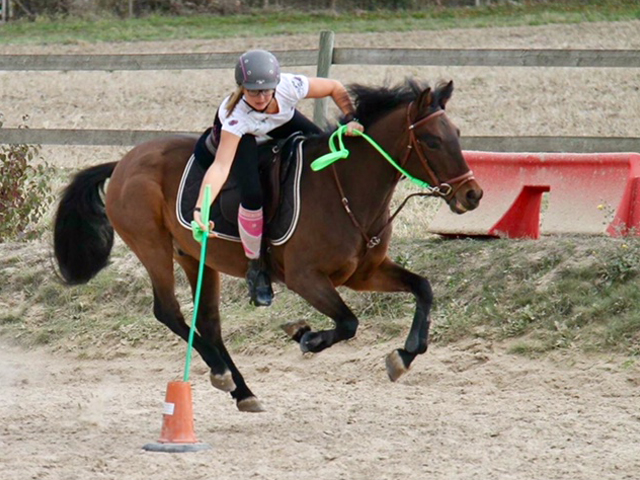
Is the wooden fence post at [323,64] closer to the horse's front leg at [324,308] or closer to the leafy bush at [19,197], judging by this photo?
the leafy bush at [19,197]

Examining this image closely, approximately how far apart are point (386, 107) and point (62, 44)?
2488 centimetres

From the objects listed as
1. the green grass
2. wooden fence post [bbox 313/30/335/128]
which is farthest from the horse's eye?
the green grass

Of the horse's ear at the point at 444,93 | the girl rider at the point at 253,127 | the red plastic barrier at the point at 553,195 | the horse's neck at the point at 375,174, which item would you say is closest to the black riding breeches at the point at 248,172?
the girl rider at the point at 253,127

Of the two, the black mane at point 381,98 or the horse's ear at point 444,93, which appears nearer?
the horse's ear at point 444,93

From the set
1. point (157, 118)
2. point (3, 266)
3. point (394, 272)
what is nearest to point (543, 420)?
point (394, 272)

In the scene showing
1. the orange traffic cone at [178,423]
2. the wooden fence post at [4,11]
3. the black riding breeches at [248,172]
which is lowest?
the wooden fence post at [4,11]

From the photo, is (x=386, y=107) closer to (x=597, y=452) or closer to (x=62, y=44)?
(x=597, y=452)

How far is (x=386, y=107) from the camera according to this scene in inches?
275

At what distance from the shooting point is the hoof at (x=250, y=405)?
743 cm

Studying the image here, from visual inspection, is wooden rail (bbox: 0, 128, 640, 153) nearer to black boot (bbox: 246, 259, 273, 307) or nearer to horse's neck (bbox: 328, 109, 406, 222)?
horse's neck (bbox: 328, 109, 406, 222)

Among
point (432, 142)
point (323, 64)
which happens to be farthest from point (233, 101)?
point (323, 64)

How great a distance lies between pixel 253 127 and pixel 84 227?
209cm

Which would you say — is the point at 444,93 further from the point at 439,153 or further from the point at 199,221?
the point at 199,221

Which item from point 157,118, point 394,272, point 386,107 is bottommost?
point 157,118
